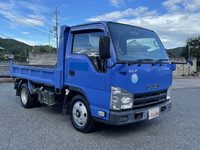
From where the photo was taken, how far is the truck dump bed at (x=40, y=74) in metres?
4.45

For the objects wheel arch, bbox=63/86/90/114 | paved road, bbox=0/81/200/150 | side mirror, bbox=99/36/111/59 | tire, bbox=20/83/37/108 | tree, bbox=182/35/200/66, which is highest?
tree, bbox=182/35/200/66

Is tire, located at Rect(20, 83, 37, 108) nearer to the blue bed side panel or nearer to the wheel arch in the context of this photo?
the blue bed side panel

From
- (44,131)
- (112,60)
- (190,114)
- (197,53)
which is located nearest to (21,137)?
(44,131)

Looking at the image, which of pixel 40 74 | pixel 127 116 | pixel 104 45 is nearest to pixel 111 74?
pixel 104 45

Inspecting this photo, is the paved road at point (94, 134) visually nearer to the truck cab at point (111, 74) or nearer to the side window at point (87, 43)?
the truck cab at point (111, 74)

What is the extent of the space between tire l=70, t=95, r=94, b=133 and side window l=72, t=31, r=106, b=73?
2.78 feet

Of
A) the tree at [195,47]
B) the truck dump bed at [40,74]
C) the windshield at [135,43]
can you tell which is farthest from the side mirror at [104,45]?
the tree at [195,47]

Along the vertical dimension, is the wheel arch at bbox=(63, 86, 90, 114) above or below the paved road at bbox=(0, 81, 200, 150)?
above

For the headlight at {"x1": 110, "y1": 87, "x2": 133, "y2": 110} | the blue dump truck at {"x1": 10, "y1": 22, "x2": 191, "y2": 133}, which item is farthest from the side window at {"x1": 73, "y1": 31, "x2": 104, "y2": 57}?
the headlight at {"x1": 110, "y1": 87, "x2": 133, "y2": 110}

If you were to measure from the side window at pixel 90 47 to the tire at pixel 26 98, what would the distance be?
270cm

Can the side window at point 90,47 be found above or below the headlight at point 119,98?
above

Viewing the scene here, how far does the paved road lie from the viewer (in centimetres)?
343

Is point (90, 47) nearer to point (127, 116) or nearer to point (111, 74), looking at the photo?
point (111, 74)

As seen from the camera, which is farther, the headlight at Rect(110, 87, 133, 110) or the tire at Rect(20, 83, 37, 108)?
the tire at Rect(20, 83, 37, 108)
